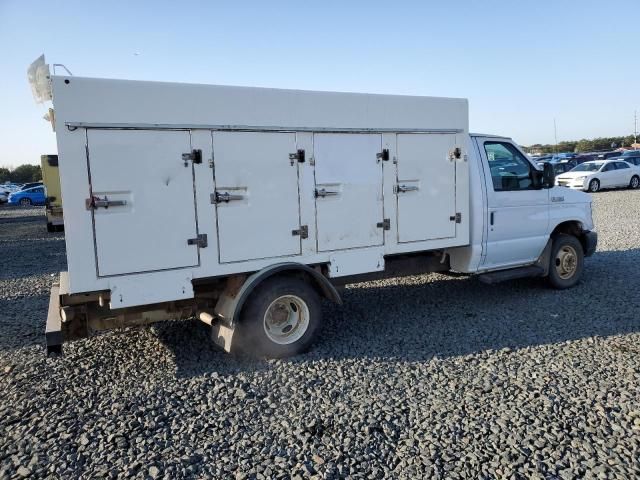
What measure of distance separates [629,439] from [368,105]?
397cm

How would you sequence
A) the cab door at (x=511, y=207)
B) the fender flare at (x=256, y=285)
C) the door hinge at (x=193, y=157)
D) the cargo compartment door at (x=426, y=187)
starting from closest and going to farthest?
the door hinge at (x=193, y=157) → the fender flare at (x=256, y=285) → the cargo compartment door at (x=426, y=187) → the cab door at (x=511, y=207)

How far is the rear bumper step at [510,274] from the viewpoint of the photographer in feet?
23.2

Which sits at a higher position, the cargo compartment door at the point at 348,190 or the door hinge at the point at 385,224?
the cargo compartment door at the point at 348,190

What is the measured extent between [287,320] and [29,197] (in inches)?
1557

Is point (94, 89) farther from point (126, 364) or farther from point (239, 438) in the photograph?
point (239, 438)

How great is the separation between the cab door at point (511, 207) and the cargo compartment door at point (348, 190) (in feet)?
5.94

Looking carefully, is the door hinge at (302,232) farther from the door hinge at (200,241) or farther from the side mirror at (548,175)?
the side mirror at (548,175)

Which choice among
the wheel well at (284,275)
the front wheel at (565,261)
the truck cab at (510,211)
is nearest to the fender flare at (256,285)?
Result: the wheel well at (284,275)

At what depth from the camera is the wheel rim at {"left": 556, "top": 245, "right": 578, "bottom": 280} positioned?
7.88 meters

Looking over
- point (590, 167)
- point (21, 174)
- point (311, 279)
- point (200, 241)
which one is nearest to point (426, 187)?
point (311, 279)

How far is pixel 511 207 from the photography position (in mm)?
7176

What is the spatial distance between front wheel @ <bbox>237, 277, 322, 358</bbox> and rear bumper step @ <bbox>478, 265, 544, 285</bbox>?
8.76 ft

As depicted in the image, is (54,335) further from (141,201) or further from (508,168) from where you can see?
(508,168)

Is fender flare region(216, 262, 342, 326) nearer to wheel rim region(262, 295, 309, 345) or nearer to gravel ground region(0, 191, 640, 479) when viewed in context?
wheel rim region(262, 295, 309, 345)
